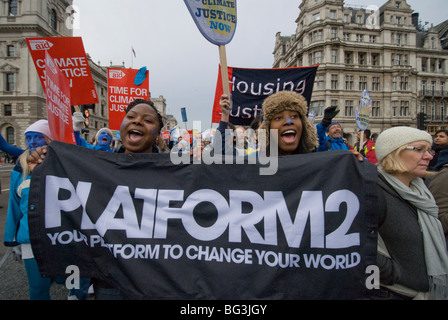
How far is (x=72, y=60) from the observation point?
3.88m

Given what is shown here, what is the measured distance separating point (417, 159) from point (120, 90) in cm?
630

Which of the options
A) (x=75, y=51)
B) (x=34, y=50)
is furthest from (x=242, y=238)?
(x=34, y=50)

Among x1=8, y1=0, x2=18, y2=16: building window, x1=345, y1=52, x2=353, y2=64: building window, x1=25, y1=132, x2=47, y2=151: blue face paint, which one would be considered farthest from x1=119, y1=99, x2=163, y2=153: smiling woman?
x1=8, y1=0, x2=18, y2=16: building window

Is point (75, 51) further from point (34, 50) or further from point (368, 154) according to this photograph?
point (368, 154)

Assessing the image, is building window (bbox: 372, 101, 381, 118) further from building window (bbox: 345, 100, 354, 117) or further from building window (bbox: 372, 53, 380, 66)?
building window (bbox: 372, 53, 380, 66)

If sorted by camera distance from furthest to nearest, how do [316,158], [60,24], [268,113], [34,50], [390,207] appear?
[60,24]
[34,50]
[268,113]
[316,158]
[390,207]

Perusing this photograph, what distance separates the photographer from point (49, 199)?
195 cm

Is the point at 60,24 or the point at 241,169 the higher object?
the point at 60,24

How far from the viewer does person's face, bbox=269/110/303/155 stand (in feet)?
7.30

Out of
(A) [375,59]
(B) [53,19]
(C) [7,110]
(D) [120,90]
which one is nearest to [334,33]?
(A) [375,59]

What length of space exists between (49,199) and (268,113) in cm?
196

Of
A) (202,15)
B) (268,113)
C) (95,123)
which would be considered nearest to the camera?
(268,113)

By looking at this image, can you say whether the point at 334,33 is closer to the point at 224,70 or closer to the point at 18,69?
the point at 224,70

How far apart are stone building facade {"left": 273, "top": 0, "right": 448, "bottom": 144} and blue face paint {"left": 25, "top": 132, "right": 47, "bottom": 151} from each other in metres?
43.7
